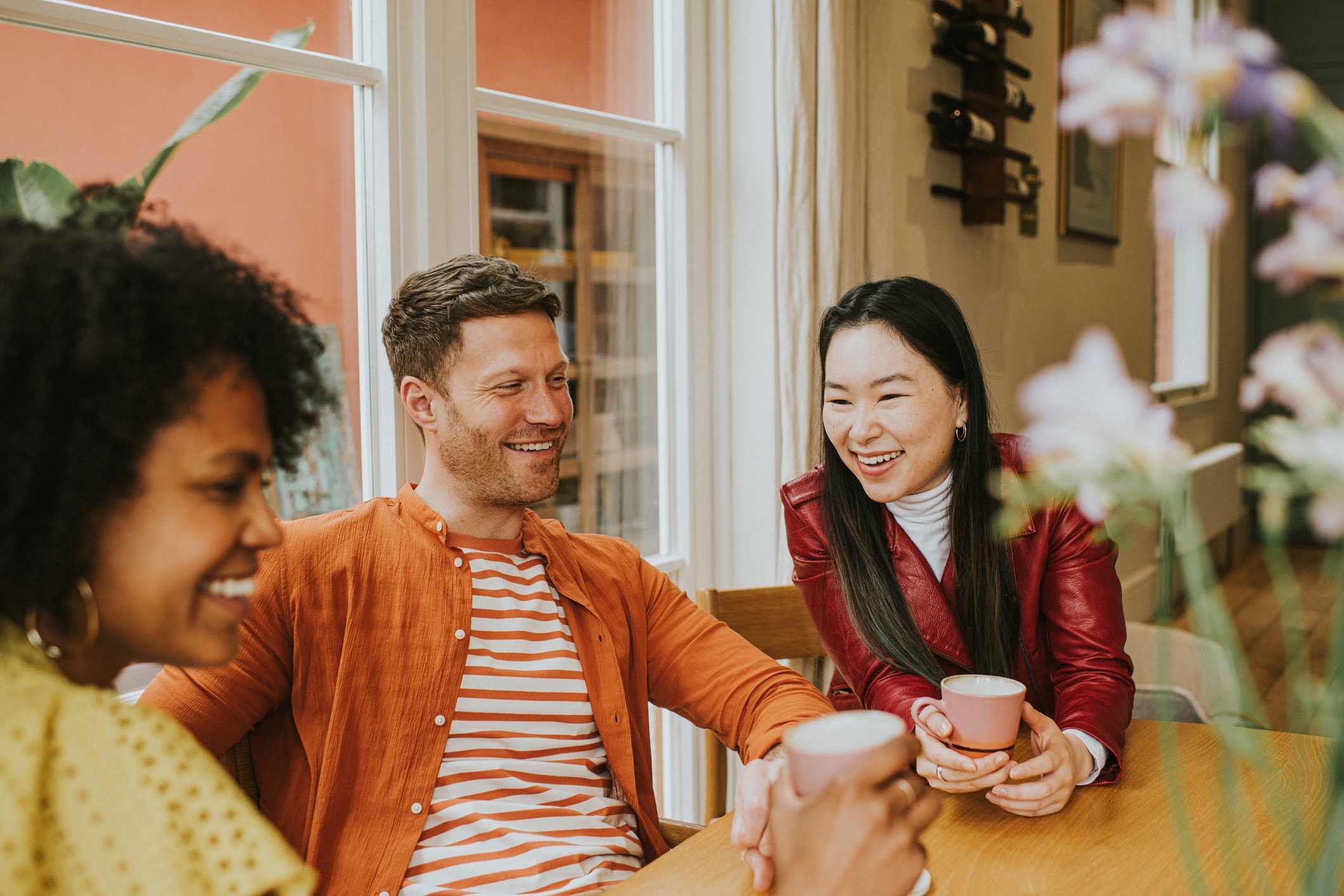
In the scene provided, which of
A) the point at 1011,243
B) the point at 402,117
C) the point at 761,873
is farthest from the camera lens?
the point at 1011,243

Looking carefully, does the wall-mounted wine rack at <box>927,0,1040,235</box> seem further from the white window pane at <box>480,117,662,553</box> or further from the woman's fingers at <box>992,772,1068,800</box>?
the woman's fingers at <box>992,772,1068,800</box>

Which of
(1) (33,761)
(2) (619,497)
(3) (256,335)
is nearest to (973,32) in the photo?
(2) (619,497)

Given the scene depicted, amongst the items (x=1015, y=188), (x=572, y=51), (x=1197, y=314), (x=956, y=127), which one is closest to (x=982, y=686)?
(x=572, y=51)

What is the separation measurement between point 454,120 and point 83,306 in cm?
143

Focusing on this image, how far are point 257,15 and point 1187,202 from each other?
155 centimetres

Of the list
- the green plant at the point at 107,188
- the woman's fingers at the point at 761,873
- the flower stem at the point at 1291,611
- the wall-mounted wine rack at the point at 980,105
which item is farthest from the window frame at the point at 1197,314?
the flower stem at the point at 1291,611

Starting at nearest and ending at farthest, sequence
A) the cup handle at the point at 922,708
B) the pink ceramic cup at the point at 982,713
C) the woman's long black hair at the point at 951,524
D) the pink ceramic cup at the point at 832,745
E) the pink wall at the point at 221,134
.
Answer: the pink ceramic cup at the point at 832,745
the pink ceramic cup at the point at 982,713
the cup handle at the point at 922,708
the pink wall at the point at 221,134
the woman's long black hair at the point at 951,524

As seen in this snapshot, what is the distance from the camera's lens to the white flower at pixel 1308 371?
0.40 meters

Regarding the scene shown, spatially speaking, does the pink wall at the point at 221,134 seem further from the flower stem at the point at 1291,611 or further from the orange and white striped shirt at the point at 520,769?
the flower stem at the point at 1291,611

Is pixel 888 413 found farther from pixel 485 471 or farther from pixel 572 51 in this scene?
pixel 572 51

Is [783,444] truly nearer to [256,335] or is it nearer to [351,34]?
[351,34]

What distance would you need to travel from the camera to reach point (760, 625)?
6.21 feet

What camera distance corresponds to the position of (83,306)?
1.82ft

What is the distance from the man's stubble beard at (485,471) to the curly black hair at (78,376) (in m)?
0.88
